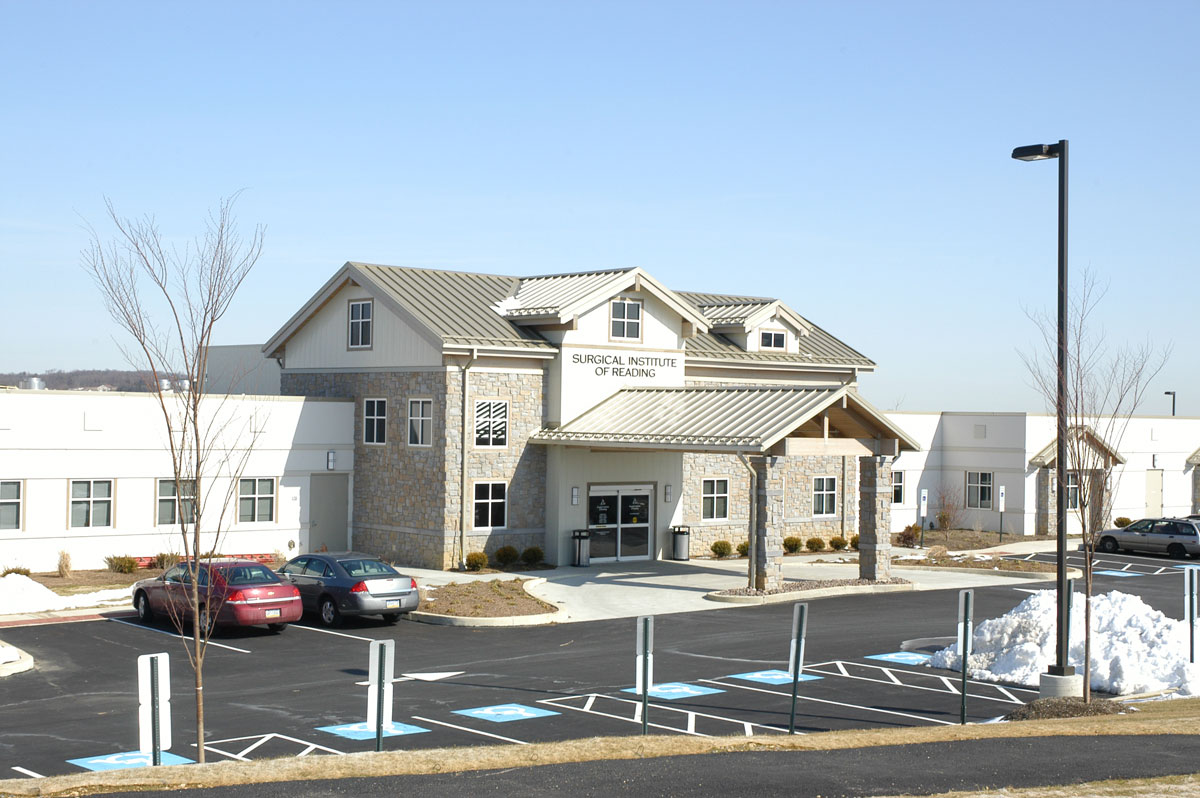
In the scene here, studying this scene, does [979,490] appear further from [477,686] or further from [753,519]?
[477,686]

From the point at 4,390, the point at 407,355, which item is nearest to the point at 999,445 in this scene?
the point at 407,355

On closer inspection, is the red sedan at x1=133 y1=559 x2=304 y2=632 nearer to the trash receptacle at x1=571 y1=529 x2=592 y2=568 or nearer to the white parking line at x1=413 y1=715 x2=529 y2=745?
the white parking line at x1=413 y1=715 x2=529 y2=745

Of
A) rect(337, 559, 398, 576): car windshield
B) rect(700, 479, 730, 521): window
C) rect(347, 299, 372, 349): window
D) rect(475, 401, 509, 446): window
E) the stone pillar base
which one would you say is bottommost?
the stone pillar base

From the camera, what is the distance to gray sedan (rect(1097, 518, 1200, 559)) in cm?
4175

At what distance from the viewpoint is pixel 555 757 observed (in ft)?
42.0

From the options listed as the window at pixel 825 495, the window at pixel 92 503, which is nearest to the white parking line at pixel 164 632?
the window at pixel 92 503

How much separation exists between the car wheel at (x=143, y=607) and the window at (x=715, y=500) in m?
18.4

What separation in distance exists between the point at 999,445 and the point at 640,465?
18.2m

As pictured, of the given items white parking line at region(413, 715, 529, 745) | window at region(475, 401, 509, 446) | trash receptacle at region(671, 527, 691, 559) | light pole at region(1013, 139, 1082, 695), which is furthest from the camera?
trash receptacle at region(671, 527, 691, 559)

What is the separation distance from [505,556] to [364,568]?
8.63m

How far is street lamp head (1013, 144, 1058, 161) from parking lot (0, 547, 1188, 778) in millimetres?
7532

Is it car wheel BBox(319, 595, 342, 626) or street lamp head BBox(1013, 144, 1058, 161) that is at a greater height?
street lamp head BBox(1013, 144, 1058, 161)

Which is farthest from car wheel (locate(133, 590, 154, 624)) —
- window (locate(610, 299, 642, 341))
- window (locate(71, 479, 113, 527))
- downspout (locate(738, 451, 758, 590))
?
window (locate(610, 299, 642, 341))

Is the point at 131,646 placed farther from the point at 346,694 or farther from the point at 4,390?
the point at 4,390
